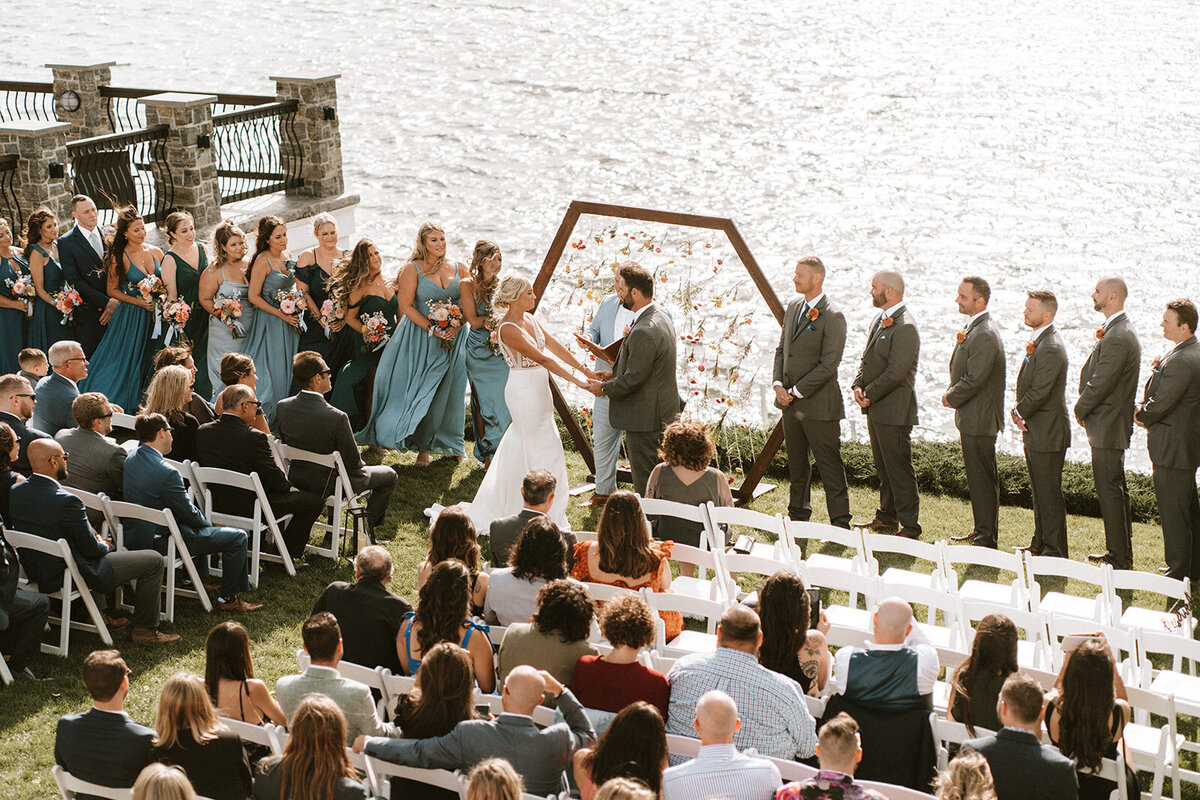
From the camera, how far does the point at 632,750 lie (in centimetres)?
489

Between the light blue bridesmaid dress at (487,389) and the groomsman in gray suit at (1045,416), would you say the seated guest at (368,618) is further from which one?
the groomsman in gray suit at (1045,416)

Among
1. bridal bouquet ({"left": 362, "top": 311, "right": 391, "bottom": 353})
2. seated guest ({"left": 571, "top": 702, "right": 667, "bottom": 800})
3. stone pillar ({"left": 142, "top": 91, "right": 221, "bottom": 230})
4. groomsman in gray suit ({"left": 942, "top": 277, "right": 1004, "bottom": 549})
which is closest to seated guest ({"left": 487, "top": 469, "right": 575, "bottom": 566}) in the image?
seated guest ({"left": 571, "top": 702, "right": 667, "bottom": 800})

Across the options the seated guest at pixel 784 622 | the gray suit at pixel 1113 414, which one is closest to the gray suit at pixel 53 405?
the seated guest at pixel 784 622

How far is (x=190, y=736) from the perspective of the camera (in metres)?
5.23

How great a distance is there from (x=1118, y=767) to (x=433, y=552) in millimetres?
3358

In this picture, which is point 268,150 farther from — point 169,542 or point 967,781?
point 967,781

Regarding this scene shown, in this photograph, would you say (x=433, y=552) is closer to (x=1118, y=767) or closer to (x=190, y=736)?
(x=190, y=736)

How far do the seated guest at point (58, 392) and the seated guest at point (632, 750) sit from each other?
17.7ft

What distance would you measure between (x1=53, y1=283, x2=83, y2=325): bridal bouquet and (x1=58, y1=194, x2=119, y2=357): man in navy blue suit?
0.07 meters

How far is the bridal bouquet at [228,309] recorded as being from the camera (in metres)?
10.7

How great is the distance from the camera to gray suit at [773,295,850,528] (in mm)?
9406

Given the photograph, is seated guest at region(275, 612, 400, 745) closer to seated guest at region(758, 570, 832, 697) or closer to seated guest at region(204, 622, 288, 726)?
seated guest at region(204, 622, 288, 726)

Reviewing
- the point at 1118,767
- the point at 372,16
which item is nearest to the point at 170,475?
the point at 1118,767

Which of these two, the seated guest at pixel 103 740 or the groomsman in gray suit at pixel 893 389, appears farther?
the groomsman in gray suit at pixel 893 389
